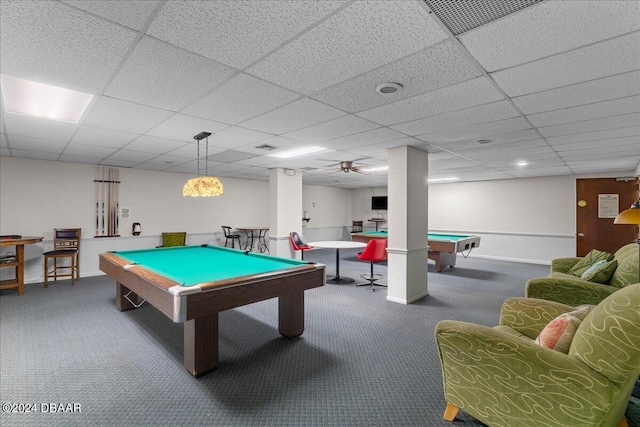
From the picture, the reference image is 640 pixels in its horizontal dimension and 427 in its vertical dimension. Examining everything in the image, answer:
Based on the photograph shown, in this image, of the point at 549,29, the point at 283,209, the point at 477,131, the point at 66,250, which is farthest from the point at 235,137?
the point at 66,250

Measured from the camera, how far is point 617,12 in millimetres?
1402

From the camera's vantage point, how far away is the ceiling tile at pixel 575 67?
171 cm

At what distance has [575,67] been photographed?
1942mm

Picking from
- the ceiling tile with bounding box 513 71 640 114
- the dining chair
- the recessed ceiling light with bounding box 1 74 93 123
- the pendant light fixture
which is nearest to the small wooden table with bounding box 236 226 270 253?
the dining chair

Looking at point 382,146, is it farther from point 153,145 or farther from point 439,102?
point 153,145

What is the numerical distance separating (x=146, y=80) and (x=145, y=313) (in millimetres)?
2964

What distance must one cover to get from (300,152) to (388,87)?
2.72 meters

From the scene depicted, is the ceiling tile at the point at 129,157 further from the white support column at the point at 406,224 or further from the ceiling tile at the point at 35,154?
the white support column at the point at 406,224

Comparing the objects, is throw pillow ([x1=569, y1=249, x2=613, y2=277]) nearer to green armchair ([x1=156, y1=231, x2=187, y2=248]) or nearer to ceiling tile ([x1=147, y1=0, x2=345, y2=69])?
ceiling tile ([x1=147, y1=0, x2=345, y2=69])

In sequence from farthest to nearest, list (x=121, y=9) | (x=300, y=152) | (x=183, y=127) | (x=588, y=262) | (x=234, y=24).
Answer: (x=300, y=152), (x=588, y=262), (x=183, y=127), (x=234, y=24), (x=121, y=9)

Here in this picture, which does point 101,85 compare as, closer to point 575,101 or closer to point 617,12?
point 617,12

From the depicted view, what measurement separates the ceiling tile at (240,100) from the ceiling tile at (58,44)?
0.70m

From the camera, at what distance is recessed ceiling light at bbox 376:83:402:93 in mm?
2246

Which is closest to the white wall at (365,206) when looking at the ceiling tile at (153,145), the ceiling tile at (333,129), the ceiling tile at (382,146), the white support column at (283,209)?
the white support column at (283,209)
